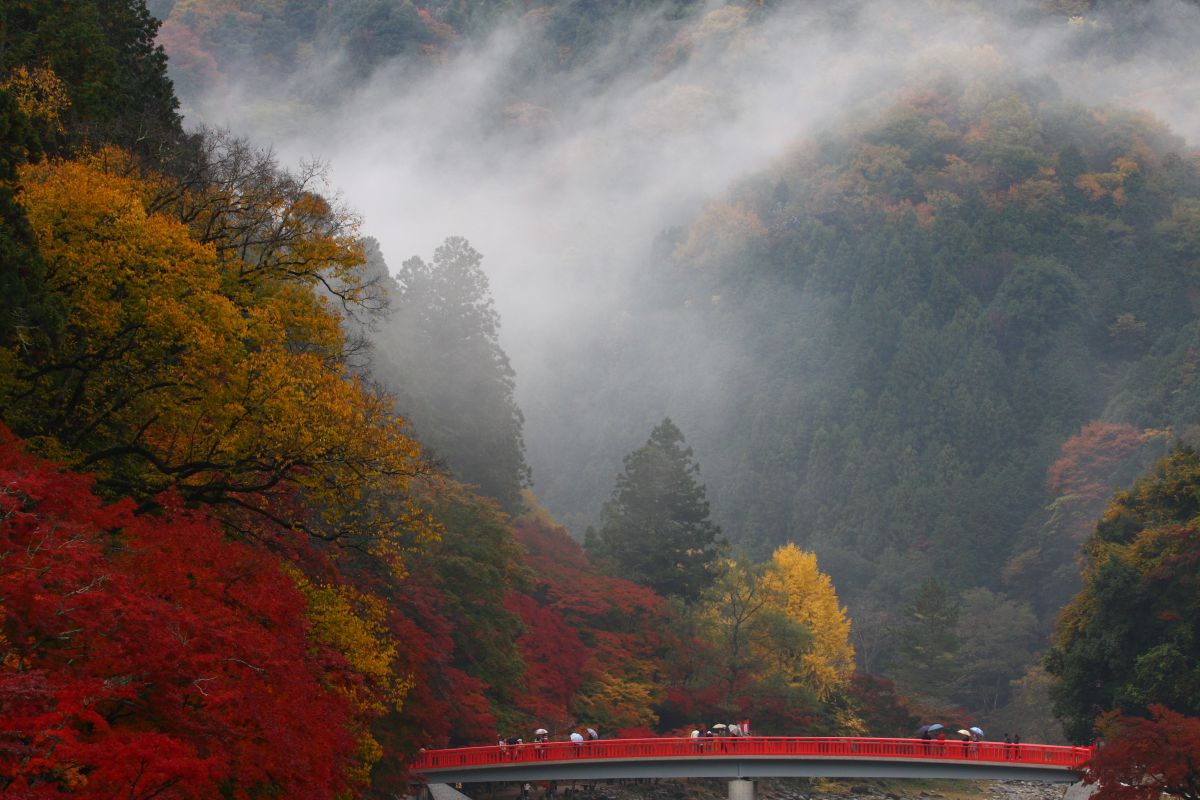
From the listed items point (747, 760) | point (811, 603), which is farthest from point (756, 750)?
point (811, 603)

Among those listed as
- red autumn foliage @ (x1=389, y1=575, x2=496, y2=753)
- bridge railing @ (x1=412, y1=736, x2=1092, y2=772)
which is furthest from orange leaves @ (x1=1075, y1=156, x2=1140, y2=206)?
red autumn foliage @ (x1=389, y1=575, x2=496, y2=753)

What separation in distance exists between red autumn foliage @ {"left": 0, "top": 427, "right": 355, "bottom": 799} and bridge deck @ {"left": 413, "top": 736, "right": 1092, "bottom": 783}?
23390 millimetres

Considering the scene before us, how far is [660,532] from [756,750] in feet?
102

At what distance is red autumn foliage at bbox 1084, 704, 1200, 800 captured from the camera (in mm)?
37656

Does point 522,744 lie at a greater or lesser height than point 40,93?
lesser

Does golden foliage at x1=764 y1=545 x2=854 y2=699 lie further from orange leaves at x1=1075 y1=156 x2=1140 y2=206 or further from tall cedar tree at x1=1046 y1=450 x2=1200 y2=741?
orange leaves at x1=1075 y1=156 x2=1140 y2=206

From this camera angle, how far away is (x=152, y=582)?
19578mm

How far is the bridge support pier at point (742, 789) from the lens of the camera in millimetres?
47312

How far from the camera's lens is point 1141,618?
2183 inches

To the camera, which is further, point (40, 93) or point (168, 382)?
point (40, 93)

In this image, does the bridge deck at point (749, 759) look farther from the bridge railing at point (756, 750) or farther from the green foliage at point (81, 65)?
the green foliage at point (81, 65)

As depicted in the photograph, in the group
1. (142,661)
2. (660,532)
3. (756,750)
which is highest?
(660,532)

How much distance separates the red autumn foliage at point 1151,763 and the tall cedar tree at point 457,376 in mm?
39229

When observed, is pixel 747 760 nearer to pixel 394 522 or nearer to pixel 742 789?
pixel 742 789
